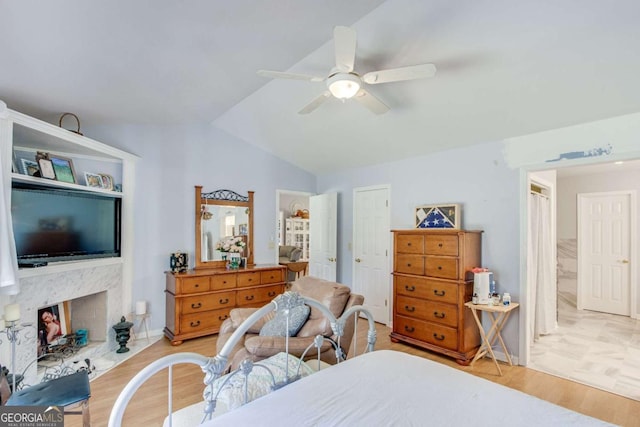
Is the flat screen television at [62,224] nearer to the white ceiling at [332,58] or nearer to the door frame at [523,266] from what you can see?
the white ceiling at [332,58]

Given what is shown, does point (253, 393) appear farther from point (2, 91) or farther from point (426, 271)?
point (2, 91)

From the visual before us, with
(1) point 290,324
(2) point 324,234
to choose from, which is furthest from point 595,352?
(2) point 324,234

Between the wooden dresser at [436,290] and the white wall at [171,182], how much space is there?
231cm

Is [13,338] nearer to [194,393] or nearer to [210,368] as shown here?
[194,393]

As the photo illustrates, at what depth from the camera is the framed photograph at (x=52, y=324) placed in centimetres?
300

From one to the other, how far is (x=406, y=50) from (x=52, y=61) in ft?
8.56

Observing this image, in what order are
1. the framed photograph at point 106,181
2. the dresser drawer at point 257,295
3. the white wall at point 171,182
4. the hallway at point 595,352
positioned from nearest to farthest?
the hallway at point 595,352, the framed photograph at point 106,181, the white wall at point 171,182, the dresser drawer at point 257,295

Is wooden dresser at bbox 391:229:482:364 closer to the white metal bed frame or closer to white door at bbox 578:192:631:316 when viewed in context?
the white metal bed frame

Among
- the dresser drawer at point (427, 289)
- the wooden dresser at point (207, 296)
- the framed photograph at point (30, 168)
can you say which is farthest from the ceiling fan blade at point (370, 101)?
the framed photograph at point (30, 168)

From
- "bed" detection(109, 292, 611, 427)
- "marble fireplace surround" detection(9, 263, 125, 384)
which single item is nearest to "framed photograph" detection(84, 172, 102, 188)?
"marble fireplace surround" detection(9, 263, 125, 384)

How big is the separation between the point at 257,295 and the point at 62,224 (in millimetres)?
2345

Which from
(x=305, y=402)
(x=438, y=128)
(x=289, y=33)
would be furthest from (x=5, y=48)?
(x=438, y=128)

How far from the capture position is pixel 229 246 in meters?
4.48

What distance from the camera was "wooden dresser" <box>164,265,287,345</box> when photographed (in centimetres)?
372
